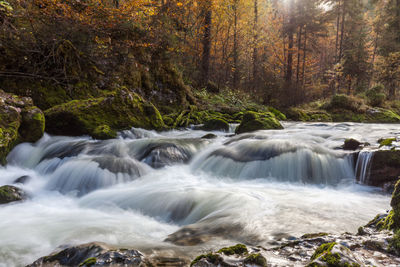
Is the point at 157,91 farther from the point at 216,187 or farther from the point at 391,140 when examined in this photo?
the point at 391,140

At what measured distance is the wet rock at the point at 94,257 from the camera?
222 cm

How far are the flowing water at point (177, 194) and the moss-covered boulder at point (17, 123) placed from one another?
298mm

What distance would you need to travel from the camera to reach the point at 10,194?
4781 mm

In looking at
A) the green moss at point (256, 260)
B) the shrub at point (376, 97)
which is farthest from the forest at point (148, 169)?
the shrub at point (376, 97)

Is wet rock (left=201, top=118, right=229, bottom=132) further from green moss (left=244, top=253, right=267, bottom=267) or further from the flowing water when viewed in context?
green moss (left=244, top=253, right=267, bottom=267)

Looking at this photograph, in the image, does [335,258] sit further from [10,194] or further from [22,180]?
[22,180]

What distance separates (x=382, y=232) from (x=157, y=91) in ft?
35.9

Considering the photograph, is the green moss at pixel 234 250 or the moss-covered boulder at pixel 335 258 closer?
the moss-covered boulder at pixel 335 258

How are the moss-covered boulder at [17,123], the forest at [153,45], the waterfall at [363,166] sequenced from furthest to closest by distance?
the forest at [153,45] < the moss-covered boulder at [17,123] < the waterfall at [363,166]

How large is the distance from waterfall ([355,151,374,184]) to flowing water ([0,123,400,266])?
0.06 meters

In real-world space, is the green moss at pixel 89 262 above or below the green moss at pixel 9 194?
above

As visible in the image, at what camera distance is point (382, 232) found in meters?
2.59

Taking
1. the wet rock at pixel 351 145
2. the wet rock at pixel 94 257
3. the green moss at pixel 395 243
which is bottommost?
the wet rock at pixel 94 257

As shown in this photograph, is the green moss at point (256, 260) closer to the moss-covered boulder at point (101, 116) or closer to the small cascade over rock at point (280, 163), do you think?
the small cascade over rock at point (280, 163)
